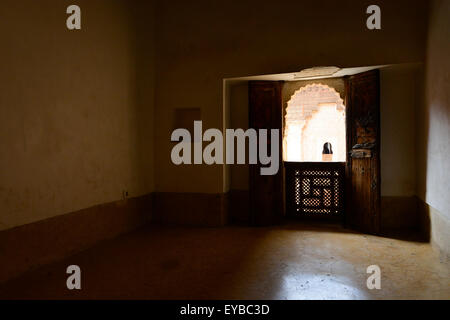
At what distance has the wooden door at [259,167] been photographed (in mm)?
4699

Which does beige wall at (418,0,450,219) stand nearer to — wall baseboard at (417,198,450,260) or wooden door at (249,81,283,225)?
wall baseboard at (417,198,450,260)

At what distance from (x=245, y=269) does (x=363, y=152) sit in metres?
2.68

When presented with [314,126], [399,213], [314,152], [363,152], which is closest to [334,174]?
[363,152]

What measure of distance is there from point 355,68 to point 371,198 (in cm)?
198

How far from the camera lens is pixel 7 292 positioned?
243 centimetres

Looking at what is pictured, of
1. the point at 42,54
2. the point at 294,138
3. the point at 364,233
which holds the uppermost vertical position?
the point at 42,54

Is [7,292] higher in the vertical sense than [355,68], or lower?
lower

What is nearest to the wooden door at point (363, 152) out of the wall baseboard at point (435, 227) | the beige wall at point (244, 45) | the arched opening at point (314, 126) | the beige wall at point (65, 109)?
the beige wall at point (244, 45)

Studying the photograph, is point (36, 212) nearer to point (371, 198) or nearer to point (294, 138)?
point (371, 198)

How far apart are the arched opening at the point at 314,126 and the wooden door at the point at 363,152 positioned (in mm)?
4363

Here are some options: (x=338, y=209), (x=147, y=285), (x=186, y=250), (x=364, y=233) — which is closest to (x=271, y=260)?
(x=186, y=250)

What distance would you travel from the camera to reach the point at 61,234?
10.4 ft

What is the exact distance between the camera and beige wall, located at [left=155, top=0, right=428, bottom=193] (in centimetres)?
389

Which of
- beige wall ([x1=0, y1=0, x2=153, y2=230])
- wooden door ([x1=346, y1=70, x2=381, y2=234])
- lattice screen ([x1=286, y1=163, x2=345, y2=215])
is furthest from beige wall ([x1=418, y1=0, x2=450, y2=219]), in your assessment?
beige wall ([x1=0, y1=0, x2=153, y2=230])
